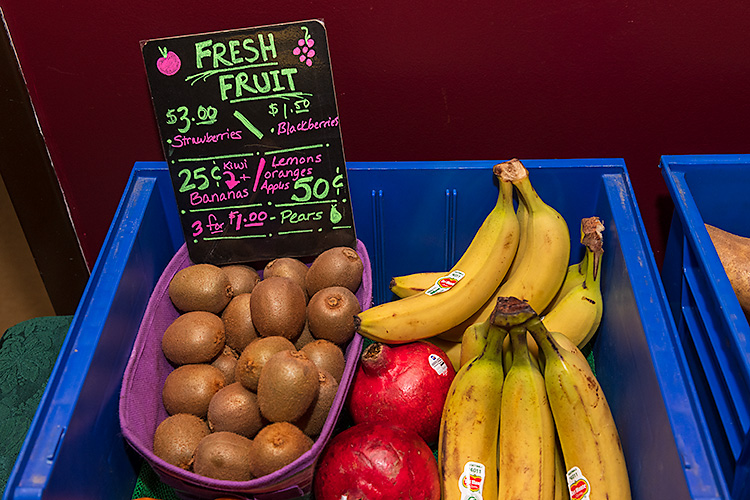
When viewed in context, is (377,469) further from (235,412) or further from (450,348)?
(450,348)

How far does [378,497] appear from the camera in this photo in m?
1.05

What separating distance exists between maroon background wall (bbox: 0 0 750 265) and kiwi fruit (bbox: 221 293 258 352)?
0.60 metres

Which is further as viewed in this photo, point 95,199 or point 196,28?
point 95,199

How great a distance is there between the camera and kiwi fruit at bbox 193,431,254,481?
1062 millimetres

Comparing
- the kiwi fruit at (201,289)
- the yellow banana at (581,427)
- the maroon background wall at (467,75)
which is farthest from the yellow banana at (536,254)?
the kiwi fruit at (201,289)

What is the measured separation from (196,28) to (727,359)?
133 cm

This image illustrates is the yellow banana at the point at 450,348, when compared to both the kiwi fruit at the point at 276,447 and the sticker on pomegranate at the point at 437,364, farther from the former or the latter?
the kiwi fruit at the point at 276,447

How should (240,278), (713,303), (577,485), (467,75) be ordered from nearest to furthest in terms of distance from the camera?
(577,485)
(713,303)
(240,278)
(467,75)

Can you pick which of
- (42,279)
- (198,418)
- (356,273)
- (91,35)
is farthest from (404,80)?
A: (42,279)

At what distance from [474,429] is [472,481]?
0.09 metres

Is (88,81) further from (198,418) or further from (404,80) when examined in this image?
(198,418)

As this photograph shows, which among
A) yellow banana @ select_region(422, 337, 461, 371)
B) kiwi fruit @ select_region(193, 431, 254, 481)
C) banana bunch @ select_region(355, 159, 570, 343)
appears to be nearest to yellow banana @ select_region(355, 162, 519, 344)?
banana bunch @ select_region(355, 159, 570, 343)

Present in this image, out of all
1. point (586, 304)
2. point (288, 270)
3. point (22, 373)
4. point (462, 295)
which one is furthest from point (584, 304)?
point (22, 373)

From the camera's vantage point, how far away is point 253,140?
4.36 feet
